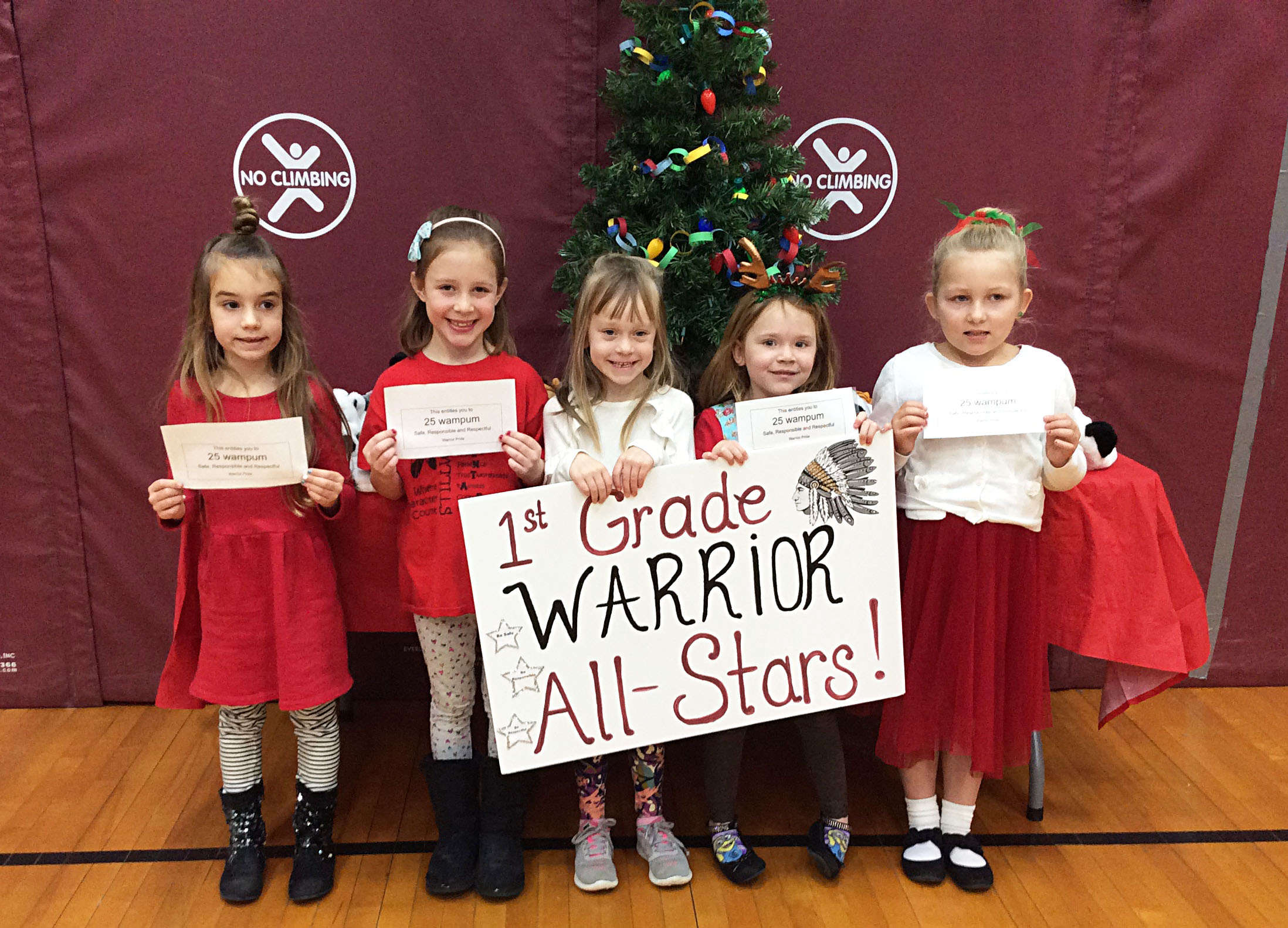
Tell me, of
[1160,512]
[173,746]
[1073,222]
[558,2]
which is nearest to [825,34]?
[558,2]

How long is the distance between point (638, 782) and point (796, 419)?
2.99 ft

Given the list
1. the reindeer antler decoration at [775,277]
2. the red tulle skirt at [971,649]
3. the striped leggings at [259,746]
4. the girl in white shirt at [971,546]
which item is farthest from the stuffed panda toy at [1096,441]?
the striped leggings at [259,746]

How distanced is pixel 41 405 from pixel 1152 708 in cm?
339

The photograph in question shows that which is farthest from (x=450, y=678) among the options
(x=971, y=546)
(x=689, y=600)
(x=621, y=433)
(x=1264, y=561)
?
(x=1264, y=561)

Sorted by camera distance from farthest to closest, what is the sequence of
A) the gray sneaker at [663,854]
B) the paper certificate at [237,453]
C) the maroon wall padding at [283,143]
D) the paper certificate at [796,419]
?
the maroon wall padding at [283,143], the gray sneaker at [663,854], the paper certificate at [796,419], the paper certificate at [237,453]

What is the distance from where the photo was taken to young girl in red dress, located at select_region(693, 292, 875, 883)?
6.70ft

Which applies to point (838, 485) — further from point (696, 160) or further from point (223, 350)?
point (223, 350)

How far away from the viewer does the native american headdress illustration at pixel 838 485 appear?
1979 mm

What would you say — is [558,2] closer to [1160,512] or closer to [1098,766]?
[1160,512]

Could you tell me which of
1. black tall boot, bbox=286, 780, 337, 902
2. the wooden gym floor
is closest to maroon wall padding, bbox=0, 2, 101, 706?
the wooden gym floor

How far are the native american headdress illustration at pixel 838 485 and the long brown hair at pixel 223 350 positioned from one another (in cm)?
106

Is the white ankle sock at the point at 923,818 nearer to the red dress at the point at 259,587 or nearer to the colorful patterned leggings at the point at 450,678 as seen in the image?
the colorful patterned leggings at the point at 450,678

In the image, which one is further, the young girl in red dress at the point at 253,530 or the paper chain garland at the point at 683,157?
the paper chain garland at the point at 683,157

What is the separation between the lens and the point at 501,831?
7.00 ft
